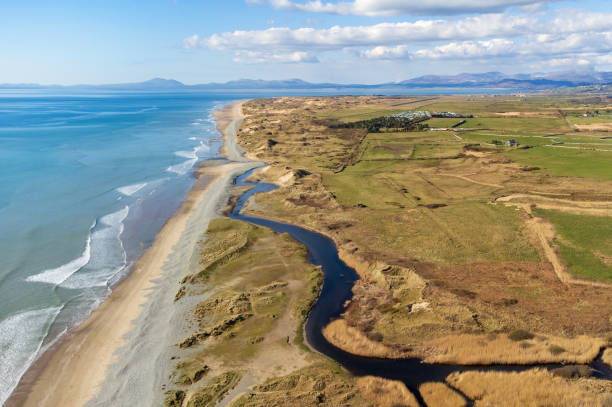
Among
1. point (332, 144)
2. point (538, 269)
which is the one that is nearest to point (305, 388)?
point (538, 269)

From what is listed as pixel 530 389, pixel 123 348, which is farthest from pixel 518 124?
pixel 123 348

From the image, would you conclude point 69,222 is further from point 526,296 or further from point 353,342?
point 526,296

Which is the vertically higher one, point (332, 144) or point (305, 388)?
point (332, 144)

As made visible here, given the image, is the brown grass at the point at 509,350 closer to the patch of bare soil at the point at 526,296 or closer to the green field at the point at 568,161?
the patch of bare soil at the point at 526,296

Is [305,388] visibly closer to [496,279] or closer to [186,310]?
[186,310]

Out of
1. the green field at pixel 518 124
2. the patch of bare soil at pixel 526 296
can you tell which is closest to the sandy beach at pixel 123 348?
the patch of bare soil at pixel 526 296

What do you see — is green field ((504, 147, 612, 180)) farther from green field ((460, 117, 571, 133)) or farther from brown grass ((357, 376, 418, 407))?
brown grass ((357, 376, 418, 407))
